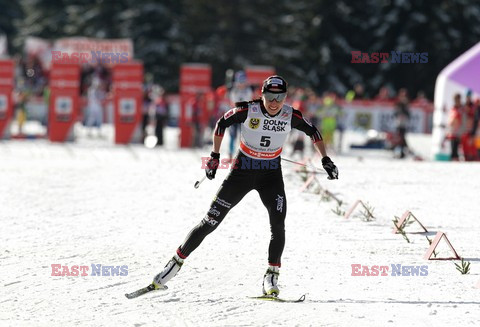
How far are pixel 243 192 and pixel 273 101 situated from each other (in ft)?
2.55

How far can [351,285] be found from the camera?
766 cm

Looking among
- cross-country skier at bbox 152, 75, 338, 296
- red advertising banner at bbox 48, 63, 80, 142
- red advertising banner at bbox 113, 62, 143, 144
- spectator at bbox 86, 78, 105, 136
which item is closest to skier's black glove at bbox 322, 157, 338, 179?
cross-country skier at bbox 152, 75, 338, 296

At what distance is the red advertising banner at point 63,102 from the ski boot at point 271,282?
17.4 meters

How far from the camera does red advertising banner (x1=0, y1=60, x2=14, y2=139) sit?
24.3 meters

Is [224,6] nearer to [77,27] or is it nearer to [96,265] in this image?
[77,27]

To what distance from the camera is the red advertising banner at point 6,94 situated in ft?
79.9

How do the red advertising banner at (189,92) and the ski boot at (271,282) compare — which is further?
the red advertising banner at (189,92)

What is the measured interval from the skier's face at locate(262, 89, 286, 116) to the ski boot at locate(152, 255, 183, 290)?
1.41m

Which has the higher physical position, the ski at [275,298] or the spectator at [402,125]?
the spectator at [402,125]

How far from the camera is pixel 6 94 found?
24.5 meters

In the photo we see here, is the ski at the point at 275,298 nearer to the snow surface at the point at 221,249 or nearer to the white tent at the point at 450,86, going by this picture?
the snow surface at the point at 221,249

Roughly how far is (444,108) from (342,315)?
1505cm

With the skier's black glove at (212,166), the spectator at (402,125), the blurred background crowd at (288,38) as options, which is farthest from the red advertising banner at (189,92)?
the skier's black glove at (212,166)

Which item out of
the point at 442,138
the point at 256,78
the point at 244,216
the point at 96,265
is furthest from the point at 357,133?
the point at 96,265
